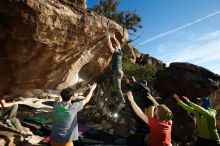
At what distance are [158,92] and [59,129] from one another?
37.6ft

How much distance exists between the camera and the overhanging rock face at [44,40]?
6602mm

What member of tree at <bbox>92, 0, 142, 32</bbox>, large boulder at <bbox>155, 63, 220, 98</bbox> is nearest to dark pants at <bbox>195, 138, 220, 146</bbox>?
large boulder at <bbox>155, 63, 220, 98</bbox>

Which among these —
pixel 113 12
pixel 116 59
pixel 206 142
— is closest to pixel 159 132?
pixel 206 142

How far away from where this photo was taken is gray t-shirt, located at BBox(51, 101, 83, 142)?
516cm

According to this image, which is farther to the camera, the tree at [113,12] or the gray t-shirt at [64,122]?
the tree at [113,12]

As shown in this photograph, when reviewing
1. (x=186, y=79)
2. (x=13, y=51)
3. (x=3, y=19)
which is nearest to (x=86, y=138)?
(x=13, y=51)

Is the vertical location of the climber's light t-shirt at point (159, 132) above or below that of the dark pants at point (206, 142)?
above

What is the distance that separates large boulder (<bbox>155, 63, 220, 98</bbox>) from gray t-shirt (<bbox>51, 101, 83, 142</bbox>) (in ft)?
34.3

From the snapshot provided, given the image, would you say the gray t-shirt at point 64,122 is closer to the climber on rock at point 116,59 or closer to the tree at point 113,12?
the climber on rock at point 116,59

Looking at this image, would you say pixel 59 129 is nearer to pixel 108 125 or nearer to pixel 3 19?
pixel 3 19

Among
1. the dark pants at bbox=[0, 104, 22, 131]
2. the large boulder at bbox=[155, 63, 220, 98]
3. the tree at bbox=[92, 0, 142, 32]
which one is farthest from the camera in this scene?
the tree at bbox=[92, 0, 142, 32]

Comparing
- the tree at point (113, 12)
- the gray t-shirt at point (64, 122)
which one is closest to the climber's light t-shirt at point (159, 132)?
the gray t-shirt at point (64, 122)

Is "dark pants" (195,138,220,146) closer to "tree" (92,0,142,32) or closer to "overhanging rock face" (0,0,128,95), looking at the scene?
"overhanging rock face" (0,0,128,95)

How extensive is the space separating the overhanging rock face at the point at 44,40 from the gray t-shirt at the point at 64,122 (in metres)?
2.50
